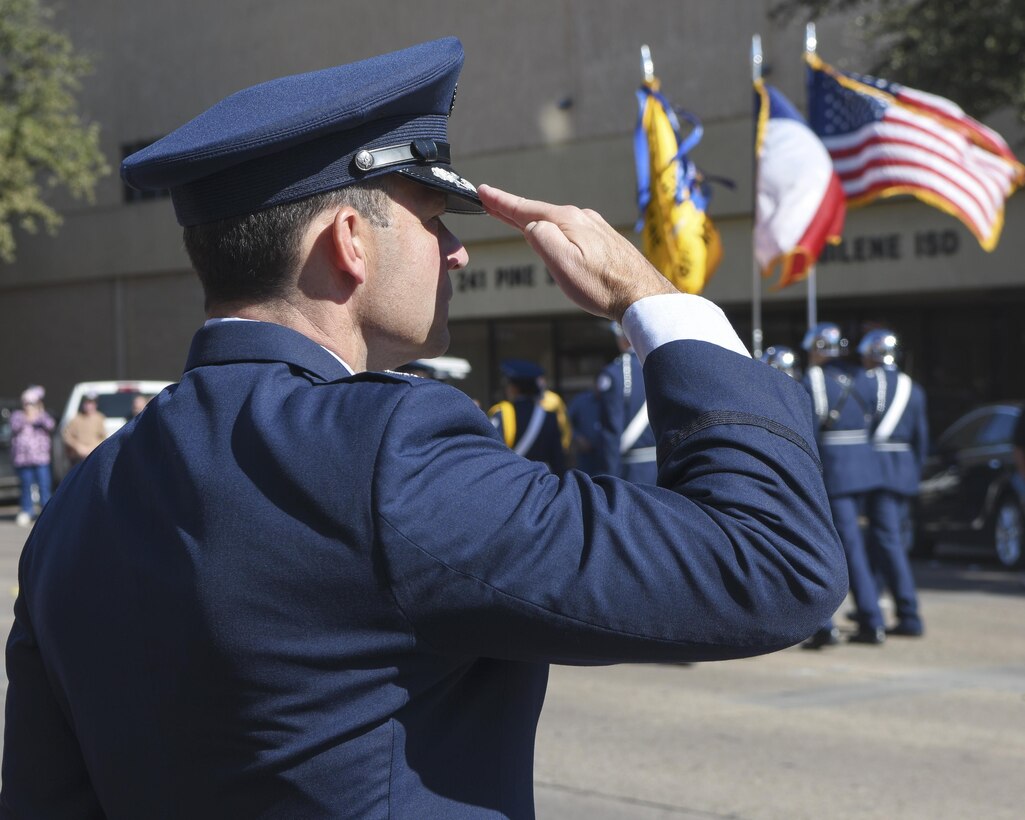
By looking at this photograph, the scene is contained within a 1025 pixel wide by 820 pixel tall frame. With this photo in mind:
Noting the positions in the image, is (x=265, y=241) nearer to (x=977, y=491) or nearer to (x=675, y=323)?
(x=675, y=323)

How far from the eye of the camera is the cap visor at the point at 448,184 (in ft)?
5.38

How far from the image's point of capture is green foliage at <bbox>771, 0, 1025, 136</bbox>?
13.9 meters

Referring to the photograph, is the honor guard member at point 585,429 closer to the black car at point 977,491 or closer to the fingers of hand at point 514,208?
the black car at point 977,491

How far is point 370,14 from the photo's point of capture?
2541 centimetres

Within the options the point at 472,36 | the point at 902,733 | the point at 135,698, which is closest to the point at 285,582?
the point at 135,698

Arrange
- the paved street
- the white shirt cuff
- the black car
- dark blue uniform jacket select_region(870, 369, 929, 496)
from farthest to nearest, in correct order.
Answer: the black car, dark blue uniform jacket select_region(870, 369, 929, 496), the paved street, the white shirt cuff

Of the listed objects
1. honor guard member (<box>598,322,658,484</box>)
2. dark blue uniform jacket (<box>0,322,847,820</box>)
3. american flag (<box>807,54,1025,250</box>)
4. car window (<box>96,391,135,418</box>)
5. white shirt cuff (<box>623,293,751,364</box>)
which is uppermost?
american flag (<box>807,54,1025,250</box>)

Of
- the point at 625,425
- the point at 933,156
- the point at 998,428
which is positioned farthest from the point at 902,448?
the point at 998,428

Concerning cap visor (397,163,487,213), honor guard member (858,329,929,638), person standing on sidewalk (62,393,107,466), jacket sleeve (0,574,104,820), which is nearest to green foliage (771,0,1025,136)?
honor guard member (858,329,929,638)

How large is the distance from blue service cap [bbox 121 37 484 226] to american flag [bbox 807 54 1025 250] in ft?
36.5

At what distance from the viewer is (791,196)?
12.2 meters

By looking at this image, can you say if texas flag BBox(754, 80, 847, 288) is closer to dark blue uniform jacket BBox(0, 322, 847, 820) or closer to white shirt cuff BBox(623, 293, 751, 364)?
white shirt cuff BBox(623, 293, 751, 364)

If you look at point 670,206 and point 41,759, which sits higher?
point 670,206

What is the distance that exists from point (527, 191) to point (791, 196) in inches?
455
